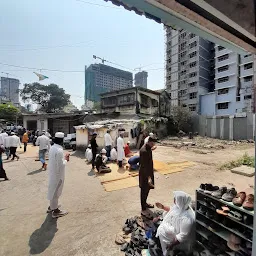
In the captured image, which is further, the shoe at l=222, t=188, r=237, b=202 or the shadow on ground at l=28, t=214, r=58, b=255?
the shadow on ground at l=28, t=214, r=58, b=255

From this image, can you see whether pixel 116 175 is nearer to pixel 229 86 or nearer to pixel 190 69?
pixel 229 86

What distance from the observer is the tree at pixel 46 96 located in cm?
3869

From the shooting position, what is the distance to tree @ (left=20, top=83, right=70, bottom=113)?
3869 centimetres

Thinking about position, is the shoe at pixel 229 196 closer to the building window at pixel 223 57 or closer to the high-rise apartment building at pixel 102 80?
the high-rise apartment building at pixel 102 80

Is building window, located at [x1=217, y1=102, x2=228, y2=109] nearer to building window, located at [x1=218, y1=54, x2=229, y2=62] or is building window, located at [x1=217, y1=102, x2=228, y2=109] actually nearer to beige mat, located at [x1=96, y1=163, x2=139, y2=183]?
building window, located at [x1=218, y1=54, x2=229, y2=62]

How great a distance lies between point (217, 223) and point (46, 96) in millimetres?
42319

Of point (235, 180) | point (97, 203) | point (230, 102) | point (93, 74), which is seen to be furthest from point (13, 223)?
point (230, 102)

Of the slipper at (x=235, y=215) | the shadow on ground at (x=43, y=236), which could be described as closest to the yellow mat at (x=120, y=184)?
the shadow on ground at (x=43, y=236)

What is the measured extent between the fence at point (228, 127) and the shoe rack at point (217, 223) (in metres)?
18.6

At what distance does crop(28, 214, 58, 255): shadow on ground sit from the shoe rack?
102 inches

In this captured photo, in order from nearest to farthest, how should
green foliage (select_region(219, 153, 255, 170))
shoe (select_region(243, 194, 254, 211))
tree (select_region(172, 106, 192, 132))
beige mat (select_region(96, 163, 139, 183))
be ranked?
shoe (select_region(243, 194, 254, 211)) < beige mat (select_region(96, 163, 139, 183)) < green foliage (select_region(219, 153, 255, 170)) < tree (select_region(172, 106, 192, 132))

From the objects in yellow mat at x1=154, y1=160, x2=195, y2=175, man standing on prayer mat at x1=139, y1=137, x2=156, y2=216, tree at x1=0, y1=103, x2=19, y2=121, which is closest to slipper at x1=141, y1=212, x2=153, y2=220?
man standing on prayer mat at x1=139, y1=137, x2=156, y2=216

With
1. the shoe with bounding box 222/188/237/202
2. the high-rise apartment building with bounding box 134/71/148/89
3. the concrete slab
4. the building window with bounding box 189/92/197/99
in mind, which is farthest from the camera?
the building window with bounding box 189/92/197/99

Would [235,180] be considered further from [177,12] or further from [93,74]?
[93,74]
